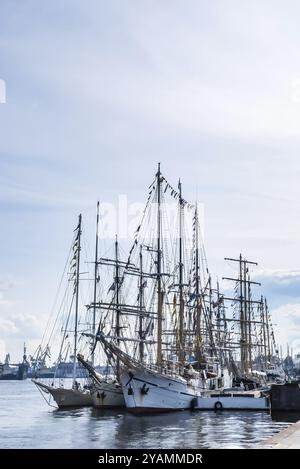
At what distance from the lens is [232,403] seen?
2729 inches

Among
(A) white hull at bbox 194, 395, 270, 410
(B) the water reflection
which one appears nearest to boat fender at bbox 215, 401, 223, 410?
(A) white hull at bbox 194, 395, 270, 410

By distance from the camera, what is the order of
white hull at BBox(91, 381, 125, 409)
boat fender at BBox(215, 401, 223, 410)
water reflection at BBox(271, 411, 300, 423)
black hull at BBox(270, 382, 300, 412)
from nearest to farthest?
water reflection at BBox(271, 411, 300, 423) < black hull at BBox(270, 382, 300, 412) < boat fender at BBox(215, 401, 223, 410) < white hull at BBox(91, 381, 125, 409)

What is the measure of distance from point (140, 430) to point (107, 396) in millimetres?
25710

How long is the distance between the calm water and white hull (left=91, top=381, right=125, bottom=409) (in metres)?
5.69

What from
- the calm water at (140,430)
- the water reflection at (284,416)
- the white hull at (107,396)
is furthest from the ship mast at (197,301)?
the water reflection at (284,416)

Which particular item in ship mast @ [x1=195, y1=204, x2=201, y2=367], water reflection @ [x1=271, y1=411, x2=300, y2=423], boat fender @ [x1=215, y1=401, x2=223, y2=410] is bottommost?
water reflection @ [x1=271, y1=411, x2=300, y2=423]

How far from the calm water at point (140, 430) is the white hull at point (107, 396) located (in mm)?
5690

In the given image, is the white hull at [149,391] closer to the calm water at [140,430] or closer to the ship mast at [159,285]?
the calm water at [140,430]

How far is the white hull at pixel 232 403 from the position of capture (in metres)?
69.0

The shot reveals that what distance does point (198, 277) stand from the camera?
3290 inches

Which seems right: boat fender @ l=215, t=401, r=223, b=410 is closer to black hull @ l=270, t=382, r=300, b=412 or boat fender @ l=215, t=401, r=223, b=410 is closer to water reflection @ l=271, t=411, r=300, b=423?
water reflection @ l=271, t=411, r=300, b=423

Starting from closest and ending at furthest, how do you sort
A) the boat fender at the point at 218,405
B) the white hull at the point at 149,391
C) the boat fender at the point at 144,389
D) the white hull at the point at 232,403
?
the white hull at the point at 149,391 → the boat fender at the point at 144,389 → the white hull at the point at 232,403 → the boat fender at the point at 218,405

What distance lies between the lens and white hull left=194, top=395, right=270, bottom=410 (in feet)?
226

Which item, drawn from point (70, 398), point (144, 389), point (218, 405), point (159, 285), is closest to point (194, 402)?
point (218, 405)
